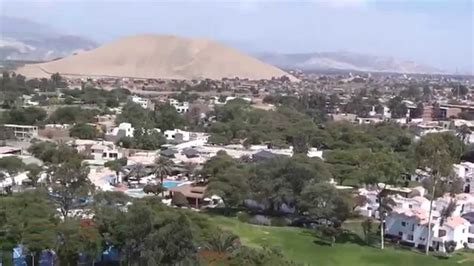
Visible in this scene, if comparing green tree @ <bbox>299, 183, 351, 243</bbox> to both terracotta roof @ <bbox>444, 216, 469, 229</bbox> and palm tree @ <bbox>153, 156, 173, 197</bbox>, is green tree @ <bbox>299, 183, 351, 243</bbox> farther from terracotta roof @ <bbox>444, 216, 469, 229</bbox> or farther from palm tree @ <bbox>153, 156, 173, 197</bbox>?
palm tree @ <bbox>153, 156, 173, 197</bbox>

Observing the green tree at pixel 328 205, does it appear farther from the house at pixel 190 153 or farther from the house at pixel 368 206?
the house at pixel 190 153

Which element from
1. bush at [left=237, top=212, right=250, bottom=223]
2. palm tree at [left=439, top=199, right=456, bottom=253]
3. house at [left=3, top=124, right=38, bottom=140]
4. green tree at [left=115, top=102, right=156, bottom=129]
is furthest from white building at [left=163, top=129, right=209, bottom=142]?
→ palm tree at [left=439, top=199, right=456, bottom=253]

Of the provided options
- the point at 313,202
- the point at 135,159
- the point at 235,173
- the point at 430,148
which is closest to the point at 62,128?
the point at 135,159

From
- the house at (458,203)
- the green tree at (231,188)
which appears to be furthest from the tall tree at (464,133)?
the green tree at (231,188)

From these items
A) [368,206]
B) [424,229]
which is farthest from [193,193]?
[424,229]

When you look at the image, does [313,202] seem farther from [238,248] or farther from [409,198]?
[238,248]
